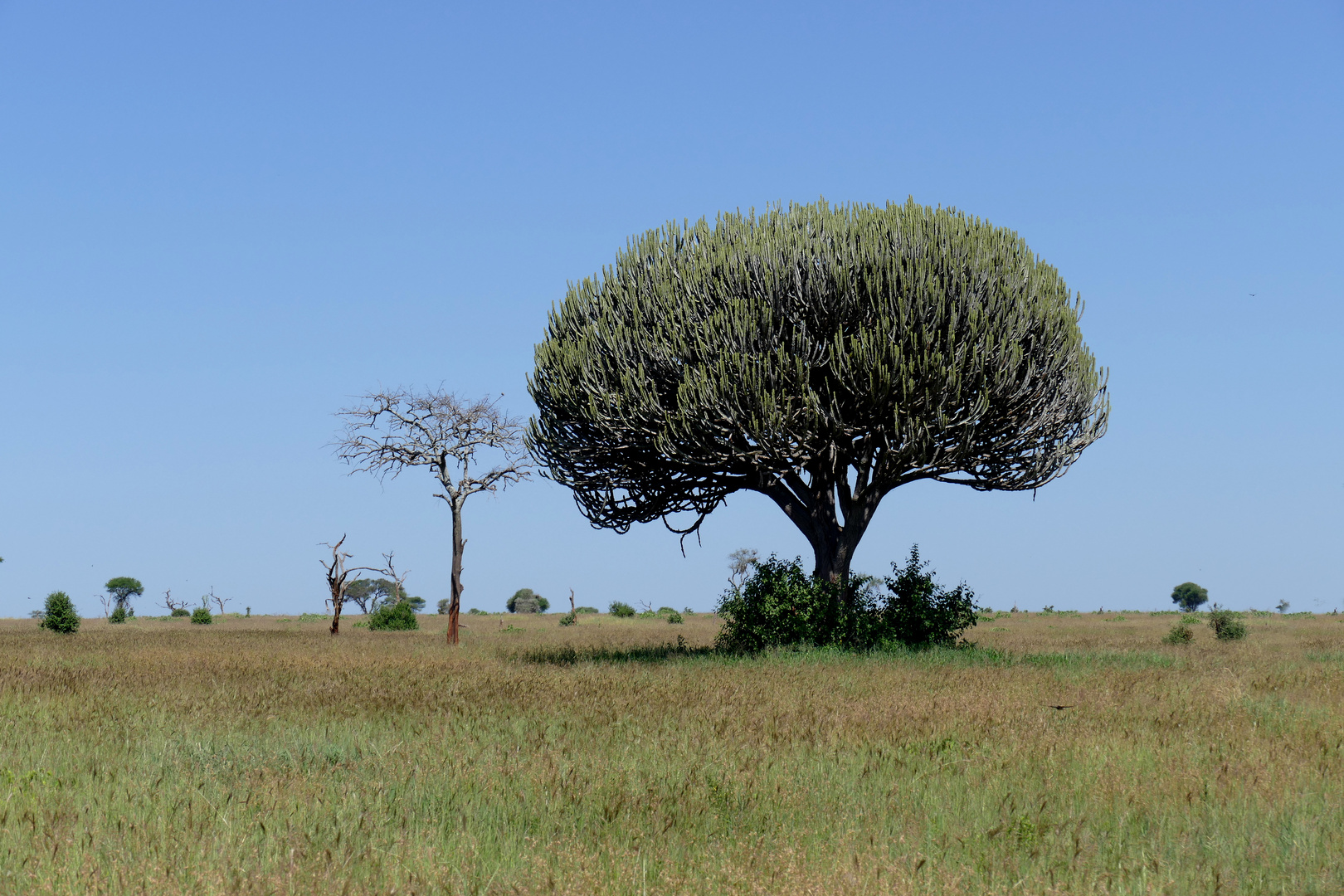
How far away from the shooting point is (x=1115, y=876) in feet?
15.5

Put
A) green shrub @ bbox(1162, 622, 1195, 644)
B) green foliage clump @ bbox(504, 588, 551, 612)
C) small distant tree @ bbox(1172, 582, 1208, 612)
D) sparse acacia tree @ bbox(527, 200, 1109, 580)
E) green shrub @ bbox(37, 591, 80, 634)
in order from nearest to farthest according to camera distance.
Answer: sparse acacia tree @ bbox(527, 200, 1109, 580) → green shrub @ bbox(1162, 622, 1195, 644) → green shrub @ bbox(37, 591, 80, 634) → small distant tree @ bbox(1172, 582, 1208, 612) → green foliage clump @ bbox(504, 588, 551, 612)

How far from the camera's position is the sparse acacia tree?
56.8 feet

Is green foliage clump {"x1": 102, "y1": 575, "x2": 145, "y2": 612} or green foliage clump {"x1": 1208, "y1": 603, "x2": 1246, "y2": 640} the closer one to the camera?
green foliage clump {"x1": 1208, "y1": 603, "x2": 1246, "y2": 640}

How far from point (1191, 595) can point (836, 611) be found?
77325 millimetres

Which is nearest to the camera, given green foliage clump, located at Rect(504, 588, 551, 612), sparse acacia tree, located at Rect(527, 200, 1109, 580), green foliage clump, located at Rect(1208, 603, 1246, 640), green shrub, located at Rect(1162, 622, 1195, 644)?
sparse acacia tree, located at Rect(527, 200, 1109, 580)

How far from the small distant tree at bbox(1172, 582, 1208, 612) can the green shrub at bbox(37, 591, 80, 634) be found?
83401mm

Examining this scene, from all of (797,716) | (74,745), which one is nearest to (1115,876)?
(797,716)

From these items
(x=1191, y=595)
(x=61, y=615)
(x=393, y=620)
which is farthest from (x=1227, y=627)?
(x=1191, y=595)

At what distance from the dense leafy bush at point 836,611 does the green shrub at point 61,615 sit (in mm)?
26962

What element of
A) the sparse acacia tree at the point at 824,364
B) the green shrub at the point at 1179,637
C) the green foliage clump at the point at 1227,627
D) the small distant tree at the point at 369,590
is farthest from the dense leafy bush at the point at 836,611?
the small distant tree at the point at 369,590

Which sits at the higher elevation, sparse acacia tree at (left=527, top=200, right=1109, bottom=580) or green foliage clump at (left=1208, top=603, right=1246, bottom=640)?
sparse acacia tree at (left=527, top=200, right=1109, bottom=580)

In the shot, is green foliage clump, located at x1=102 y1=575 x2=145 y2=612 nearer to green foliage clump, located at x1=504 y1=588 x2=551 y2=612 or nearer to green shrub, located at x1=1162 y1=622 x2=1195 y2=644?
green foliage clump, located at x1=504 y1=588 x2=551 y2=612

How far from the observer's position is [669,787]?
595 cm

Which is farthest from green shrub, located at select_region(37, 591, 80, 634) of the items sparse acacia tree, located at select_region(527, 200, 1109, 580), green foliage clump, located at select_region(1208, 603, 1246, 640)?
green foliage clump, located at select_region(1208, 603, 1246, 640)
